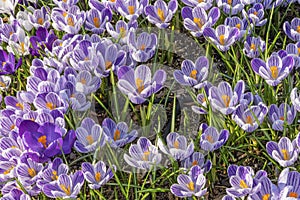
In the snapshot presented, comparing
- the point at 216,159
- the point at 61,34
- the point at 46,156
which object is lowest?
the point at 216,159

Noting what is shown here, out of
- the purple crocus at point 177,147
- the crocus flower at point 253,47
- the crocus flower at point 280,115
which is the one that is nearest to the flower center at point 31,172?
the purple crocus at point 177,147

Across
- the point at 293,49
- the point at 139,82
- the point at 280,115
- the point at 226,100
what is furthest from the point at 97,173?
the point at 293,49

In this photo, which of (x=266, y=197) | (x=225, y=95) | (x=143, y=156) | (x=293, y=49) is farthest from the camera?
(x=293, y=49)

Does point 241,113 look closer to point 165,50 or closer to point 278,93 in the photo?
point 278,93

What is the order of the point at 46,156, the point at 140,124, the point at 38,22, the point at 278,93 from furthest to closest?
the point at 38,22 → the point at 278,93 → the point at 140,124 → the point at 46,156

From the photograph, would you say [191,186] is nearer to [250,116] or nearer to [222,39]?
[250,116]

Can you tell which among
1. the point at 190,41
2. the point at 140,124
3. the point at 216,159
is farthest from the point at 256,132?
the point at 190,41

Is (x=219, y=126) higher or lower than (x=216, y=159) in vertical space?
higher
